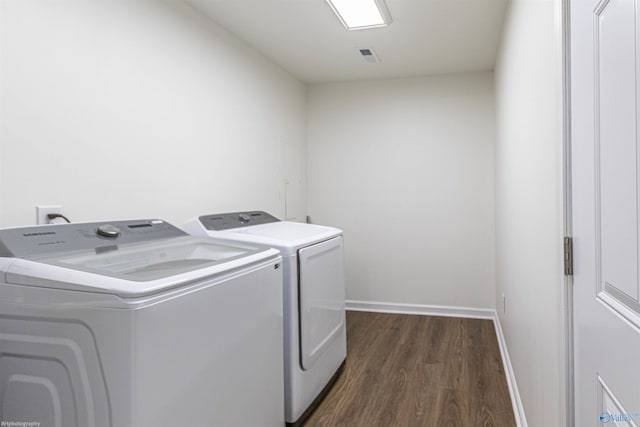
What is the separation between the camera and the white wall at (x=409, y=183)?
375cm

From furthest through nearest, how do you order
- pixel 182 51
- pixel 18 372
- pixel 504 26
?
1. pixel 504 26
2. pixel 182 51
3. pixel 18 372

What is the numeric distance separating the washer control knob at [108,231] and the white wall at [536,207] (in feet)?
5.07

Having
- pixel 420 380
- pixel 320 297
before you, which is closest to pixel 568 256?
pixel 320 297

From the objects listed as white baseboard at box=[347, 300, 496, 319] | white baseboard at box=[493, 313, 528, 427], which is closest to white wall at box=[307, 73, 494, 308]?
white baseboard at box=[347, 300, 496, 319]

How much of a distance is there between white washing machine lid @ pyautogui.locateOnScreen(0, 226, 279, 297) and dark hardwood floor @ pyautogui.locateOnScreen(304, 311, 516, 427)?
3.76 ft

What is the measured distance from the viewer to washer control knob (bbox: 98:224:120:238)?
5.16 feet

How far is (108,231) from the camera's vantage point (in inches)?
62.8

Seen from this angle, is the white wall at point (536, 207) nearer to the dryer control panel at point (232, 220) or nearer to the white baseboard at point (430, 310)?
the white baseboard at point (430, 310)

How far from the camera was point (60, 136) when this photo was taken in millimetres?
1628

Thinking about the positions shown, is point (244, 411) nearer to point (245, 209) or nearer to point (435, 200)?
point (245, 209)

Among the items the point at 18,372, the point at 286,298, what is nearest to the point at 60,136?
the point at 18,372

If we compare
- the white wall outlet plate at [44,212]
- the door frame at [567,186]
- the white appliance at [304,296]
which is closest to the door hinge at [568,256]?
the door frame at [567,186]

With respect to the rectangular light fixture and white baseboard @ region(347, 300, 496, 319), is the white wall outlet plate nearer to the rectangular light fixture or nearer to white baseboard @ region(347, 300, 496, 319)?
the rectangular light fixture

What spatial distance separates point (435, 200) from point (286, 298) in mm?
2292
